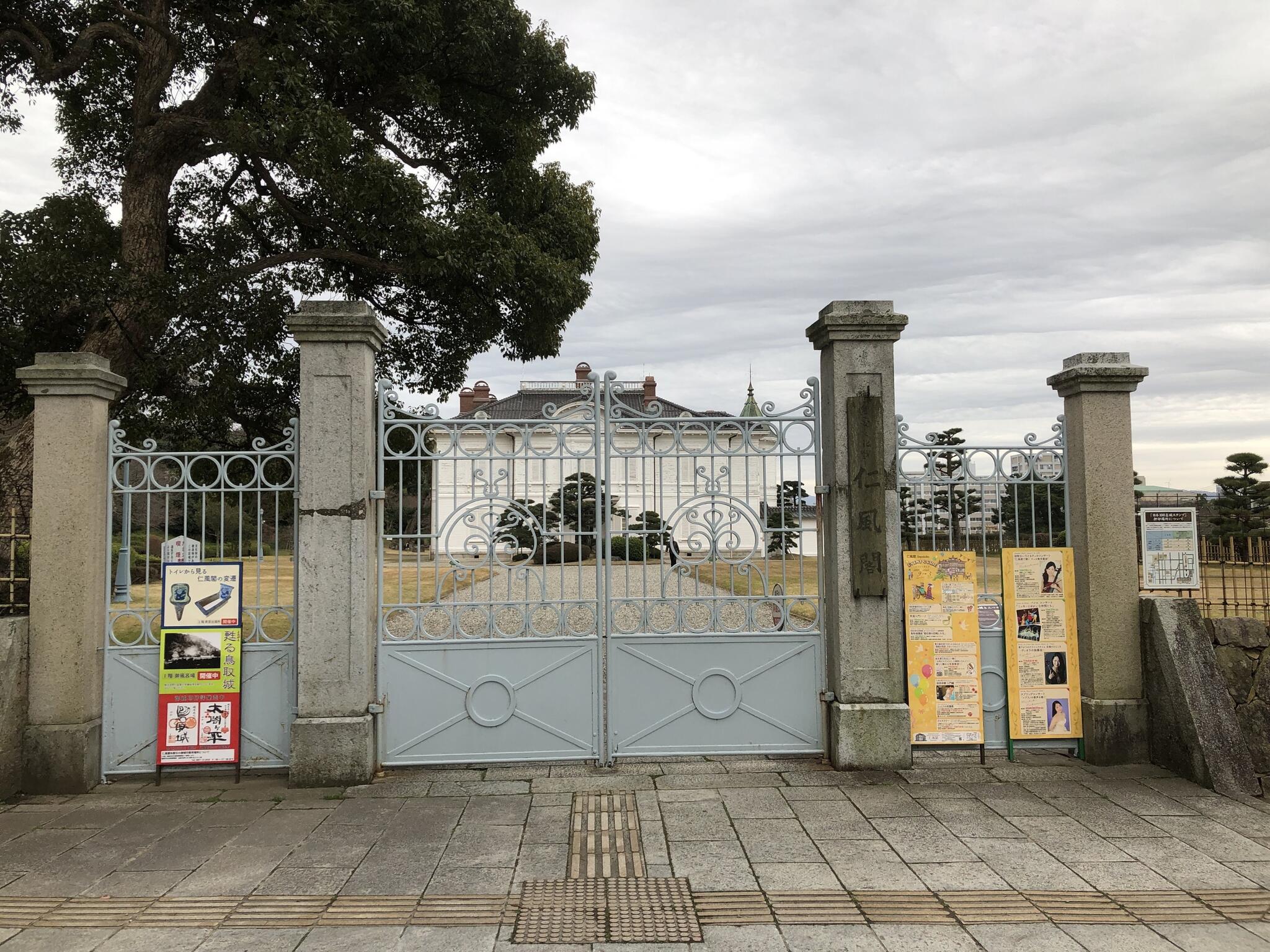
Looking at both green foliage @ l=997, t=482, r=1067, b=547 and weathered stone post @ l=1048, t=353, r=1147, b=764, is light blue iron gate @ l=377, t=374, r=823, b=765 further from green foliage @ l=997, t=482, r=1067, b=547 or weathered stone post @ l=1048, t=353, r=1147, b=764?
weathered stone post @ l=1048, t=353, r=1147, b=764

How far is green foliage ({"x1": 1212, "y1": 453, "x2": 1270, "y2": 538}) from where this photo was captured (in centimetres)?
874

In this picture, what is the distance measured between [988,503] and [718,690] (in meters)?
2.58

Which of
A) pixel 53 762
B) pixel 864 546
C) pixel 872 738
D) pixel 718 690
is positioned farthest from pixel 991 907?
pixel 53 762

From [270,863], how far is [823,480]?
173 inches

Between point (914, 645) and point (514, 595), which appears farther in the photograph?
point (514, 595)

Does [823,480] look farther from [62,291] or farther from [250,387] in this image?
[62,291]

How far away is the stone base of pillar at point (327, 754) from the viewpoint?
5.48 m

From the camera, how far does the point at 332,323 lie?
5.63 m

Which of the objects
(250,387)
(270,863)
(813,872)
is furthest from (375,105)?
(813,872)

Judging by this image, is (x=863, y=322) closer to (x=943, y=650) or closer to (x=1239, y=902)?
(x=943, y=650)

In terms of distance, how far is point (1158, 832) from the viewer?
4609 mm

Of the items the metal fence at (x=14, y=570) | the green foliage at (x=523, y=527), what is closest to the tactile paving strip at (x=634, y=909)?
the green foliage at (x=523, y=527)

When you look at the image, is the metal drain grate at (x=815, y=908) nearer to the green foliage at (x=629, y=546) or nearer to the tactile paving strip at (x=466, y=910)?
the tactile paving strip at (x=466, y=910)

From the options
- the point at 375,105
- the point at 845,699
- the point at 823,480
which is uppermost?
the point at 375,105
